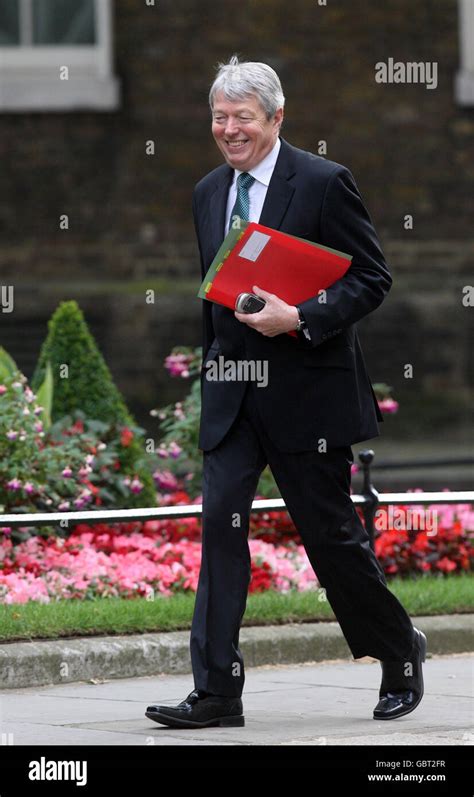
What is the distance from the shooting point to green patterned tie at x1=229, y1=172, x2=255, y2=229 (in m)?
5.81

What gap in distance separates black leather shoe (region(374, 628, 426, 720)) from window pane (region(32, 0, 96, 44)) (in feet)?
37.6

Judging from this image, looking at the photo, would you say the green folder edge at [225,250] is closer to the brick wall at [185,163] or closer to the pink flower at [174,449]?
the pink flower at [174,449]

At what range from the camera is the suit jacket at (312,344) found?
569cm

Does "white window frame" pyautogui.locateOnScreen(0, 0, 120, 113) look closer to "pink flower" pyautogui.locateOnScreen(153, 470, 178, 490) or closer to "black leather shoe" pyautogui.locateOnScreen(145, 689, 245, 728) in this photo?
"pink flower" pyautogui.locateOnScreen(153, 470, 178, 490)

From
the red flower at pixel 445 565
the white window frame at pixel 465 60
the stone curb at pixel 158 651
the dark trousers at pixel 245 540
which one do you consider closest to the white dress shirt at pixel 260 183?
the dark trousers at pixel 245 540

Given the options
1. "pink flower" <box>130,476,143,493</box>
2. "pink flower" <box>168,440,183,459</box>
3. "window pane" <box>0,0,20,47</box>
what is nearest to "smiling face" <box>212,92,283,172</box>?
"pink flower" <box>130,476,143,493</box>

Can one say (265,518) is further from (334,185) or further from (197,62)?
(197,62)

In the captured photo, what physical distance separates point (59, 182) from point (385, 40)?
3.28m

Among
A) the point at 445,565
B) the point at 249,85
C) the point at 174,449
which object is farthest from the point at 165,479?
the point at 249,85

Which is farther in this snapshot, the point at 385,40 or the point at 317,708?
the point at 385,40

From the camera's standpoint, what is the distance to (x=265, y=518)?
9469 mm

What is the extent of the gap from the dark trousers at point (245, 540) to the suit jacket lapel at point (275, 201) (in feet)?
1.76
